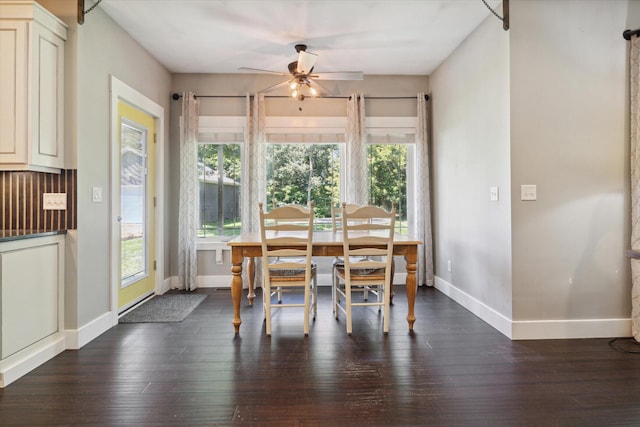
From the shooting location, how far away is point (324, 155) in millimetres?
4578

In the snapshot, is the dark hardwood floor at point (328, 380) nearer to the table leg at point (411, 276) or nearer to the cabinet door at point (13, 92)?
A: the table leg at point (411, 276)

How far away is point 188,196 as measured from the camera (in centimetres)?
426

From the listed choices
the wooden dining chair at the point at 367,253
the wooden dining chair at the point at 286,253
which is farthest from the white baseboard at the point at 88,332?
the wooden dining chair at the point at 367,253

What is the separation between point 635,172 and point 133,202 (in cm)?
452

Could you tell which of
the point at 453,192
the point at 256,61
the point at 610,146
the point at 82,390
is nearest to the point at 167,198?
the point at 256,61

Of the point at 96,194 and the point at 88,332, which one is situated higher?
the point at 96,194

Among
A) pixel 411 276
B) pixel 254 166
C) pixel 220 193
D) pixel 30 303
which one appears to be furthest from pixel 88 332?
pixel 411 276

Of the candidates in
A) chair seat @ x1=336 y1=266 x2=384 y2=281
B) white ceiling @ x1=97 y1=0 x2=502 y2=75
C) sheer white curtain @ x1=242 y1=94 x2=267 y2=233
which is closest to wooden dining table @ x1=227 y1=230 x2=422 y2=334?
chair seat @ x1=336 y1=266 x2=384 y2=281

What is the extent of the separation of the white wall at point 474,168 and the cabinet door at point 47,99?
3.44 m

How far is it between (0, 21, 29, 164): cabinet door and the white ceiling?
1.98ft

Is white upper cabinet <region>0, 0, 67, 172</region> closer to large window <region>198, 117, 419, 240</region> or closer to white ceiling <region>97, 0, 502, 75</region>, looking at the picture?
white ceiling <region>97, 0, 502, 75</region>

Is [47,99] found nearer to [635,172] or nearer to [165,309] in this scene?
[165,309]

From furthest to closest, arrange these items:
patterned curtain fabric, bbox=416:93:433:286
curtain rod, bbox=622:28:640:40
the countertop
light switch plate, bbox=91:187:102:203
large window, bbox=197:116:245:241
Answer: large window, bbox=197:116:245:241 → patterned curtain fabric, bbox=416:93:433:286 → light switch plate, bbox=91:187:102:203 → curtain rod, bbox=622:28:640:40 → the countertop

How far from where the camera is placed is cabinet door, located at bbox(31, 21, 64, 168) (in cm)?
233
